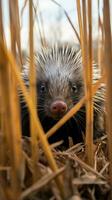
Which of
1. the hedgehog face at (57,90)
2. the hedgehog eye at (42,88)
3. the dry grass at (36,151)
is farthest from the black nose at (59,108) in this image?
the dry grass at (36,151)

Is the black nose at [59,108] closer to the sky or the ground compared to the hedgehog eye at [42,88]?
closer to the ground

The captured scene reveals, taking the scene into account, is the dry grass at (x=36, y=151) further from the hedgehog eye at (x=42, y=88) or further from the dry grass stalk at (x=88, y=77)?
the hedgehog eye at (x=42, y=88)

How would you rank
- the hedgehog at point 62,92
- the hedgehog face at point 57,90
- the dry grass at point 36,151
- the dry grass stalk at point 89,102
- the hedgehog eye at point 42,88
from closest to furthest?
the dry grass at point 36,151 < the dry grass stalk at point 89,102 < the hedgehog face at point 57,90 < the hedgehog at point 62,92 < the hedgehog eye at point 42,88

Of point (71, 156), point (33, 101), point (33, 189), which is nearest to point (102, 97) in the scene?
point (71, 156)

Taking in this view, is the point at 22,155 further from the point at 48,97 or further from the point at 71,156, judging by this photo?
the point at 48,97

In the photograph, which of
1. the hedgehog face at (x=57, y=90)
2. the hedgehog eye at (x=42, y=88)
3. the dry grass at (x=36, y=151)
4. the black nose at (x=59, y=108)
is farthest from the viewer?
the hedgehog eye at (x=42, y=88)

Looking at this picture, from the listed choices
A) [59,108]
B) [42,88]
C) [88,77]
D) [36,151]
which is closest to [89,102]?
[88,77]

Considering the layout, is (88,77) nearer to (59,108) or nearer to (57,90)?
(59,108)

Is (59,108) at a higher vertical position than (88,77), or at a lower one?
lower
